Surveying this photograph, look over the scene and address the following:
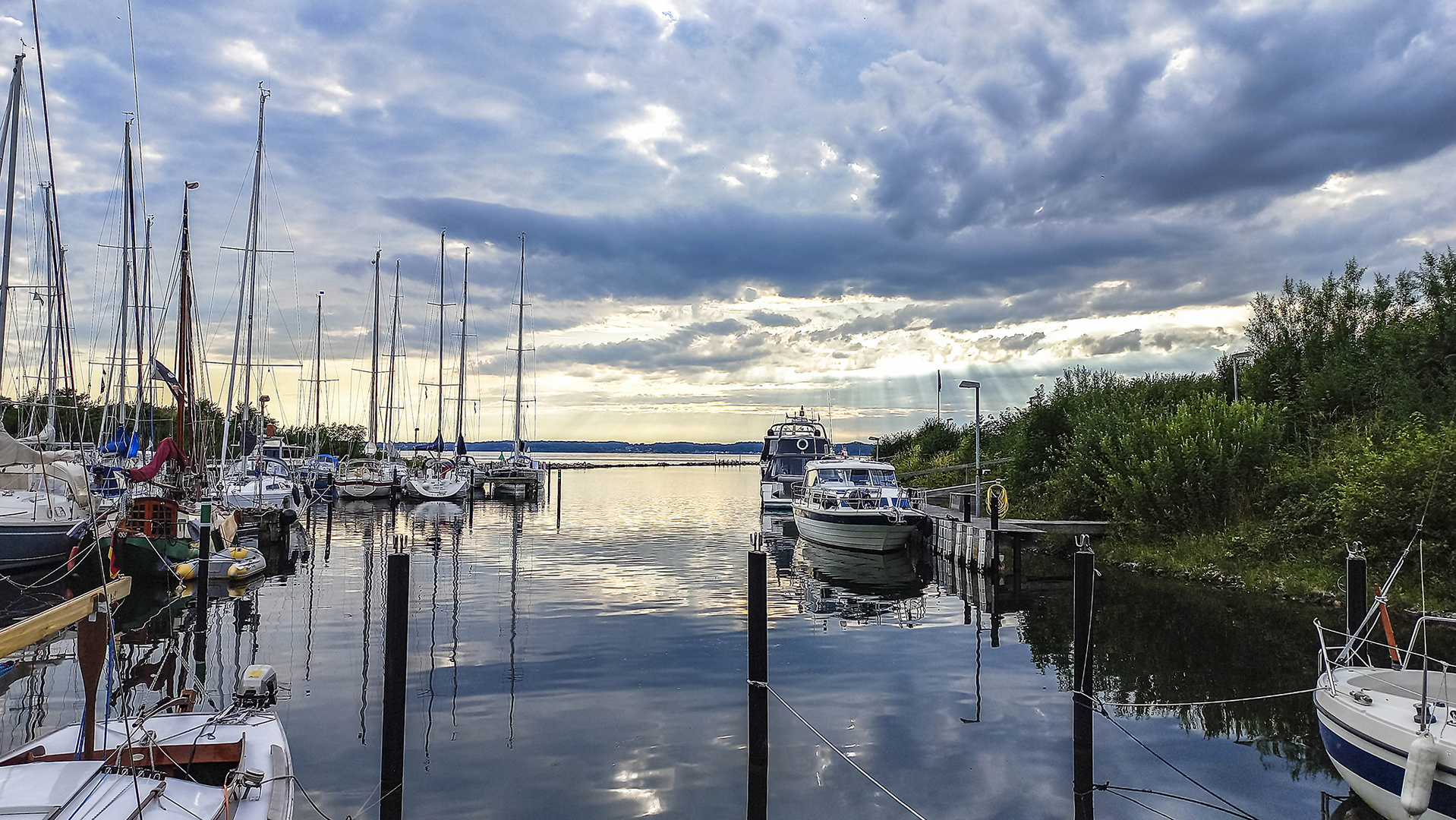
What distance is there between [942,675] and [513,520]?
3584 cm

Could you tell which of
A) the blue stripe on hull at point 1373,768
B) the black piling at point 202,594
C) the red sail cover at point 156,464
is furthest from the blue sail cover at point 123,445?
the blue stripe on hull at point 1373,768

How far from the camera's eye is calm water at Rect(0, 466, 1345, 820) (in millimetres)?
10367

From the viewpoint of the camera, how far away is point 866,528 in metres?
30.9

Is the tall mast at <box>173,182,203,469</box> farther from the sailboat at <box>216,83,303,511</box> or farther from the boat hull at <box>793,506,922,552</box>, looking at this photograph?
the boat hull at <box>793,506,922,552</box>

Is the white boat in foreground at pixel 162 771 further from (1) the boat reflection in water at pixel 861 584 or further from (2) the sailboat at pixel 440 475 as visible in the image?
(2) the sailboat at pixel 440 475

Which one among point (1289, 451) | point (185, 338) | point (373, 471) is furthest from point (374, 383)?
point (1289, 451)

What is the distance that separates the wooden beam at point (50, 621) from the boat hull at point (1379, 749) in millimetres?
11515

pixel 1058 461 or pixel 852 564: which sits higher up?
pixel 1058 461

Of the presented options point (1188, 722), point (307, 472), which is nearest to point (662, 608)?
point (1188, 722)

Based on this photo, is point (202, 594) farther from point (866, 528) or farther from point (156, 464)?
point (866, 528)

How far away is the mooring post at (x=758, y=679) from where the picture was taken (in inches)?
412

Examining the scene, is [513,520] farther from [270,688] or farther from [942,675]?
[270,688]

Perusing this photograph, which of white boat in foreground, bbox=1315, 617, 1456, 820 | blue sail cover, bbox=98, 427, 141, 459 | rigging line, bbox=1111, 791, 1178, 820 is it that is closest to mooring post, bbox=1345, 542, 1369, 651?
white boat in foreground, bbox=1315, 617, 1456, 820

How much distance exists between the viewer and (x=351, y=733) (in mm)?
12234
